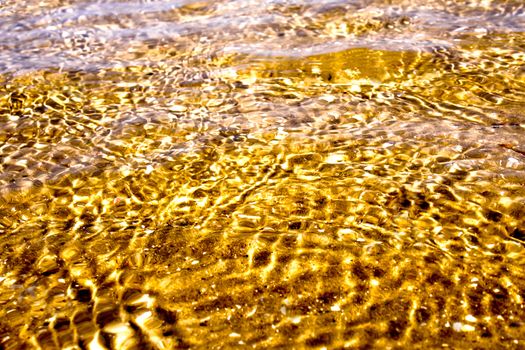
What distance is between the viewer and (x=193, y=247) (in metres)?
3.53

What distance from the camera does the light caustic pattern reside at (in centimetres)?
292

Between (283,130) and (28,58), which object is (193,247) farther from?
(28,58)

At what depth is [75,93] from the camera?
6.02 m

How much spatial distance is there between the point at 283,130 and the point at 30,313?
3129mm

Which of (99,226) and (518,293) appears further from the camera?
(99,226)

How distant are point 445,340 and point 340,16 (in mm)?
6687

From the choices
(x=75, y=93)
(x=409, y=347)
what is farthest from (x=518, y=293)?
(x=75, y=93)

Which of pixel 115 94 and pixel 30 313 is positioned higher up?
pixel 115 94

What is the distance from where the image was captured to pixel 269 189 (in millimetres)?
4137

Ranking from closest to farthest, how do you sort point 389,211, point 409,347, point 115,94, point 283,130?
1. point 409,347
2. point 389,211
3. point 283,130
4. point 115,94

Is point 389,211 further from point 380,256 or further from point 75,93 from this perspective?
point 75,93

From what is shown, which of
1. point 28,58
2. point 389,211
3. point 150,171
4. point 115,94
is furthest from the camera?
point 28,58

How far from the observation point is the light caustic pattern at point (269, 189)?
9.57 ft

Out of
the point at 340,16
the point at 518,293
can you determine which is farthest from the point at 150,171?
the point at 340,16
